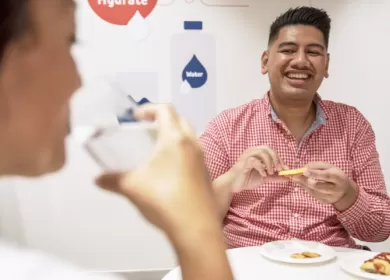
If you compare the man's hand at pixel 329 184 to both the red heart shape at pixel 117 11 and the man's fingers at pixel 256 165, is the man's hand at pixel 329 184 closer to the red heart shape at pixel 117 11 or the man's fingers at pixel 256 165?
the man's fingers at pixel 256 165

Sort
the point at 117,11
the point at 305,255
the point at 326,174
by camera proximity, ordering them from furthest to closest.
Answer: the point at 117,11 < the point at 326,174 < the point at 305,255

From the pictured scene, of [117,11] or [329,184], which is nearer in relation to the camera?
[329,184]

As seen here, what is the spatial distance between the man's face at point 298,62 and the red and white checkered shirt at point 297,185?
0.10 metres

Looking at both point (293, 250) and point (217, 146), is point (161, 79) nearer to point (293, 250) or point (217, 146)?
point (217, 146)

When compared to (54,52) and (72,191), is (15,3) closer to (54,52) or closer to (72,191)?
(54,52)

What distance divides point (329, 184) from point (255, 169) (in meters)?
0.25

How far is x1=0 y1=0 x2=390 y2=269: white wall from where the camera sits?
2562 mm

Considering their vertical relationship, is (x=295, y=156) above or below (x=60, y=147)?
below

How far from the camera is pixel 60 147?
0.37 m

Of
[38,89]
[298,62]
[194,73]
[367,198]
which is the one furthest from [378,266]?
[194,73]

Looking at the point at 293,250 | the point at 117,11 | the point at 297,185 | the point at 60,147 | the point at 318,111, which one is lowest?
the point at 293,250

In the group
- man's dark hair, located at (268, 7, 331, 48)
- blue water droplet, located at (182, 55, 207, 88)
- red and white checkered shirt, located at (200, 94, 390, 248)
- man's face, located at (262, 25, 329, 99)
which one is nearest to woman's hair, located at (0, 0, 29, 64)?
red and white checkered shirt, located at (200, 94, 390, 248)

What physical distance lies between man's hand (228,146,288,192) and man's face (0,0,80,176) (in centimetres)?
134

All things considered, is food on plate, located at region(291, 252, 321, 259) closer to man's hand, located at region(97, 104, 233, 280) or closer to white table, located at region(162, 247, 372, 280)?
white table, located at region(162, 247, 372, 280)
